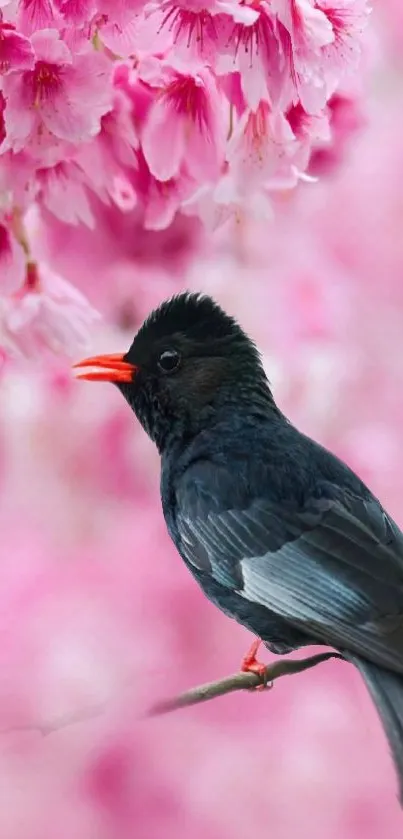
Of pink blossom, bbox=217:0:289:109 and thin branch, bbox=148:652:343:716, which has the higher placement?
pink blossom, bbox=217:0:289:109

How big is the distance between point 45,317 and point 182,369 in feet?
0.34

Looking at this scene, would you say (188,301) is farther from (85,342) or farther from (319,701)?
(319,701)

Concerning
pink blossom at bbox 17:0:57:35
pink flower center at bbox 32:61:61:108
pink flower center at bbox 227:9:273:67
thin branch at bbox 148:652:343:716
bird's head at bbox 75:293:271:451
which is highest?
pink blossom at bbox 17:0:57:35

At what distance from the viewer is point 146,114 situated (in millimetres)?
632

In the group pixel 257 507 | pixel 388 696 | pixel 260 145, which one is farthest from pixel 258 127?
pixel 388 696

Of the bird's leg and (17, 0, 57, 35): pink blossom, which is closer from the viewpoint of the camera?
(17, 0, 57, 35): pink blossom

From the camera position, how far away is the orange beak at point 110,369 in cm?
68

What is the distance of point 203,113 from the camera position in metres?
0.62

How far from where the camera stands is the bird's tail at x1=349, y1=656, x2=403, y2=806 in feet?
1.84

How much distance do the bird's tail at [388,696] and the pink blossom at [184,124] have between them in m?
0.32

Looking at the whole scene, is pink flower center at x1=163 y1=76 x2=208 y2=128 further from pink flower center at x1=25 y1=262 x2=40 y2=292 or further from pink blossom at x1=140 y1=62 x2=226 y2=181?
pink flower center at x1=25 y1=262 x2=40 y2=292

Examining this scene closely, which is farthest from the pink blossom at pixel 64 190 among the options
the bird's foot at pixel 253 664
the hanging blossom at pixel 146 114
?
the bird's foot at pixel 253 664

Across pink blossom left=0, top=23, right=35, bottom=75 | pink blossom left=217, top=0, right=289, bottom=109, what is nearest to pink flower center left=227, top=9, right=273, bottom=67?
pink blossom left=217, top=0, right=289, bottom=109

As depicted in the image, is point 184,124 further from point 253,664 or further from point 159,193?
point 253,664
